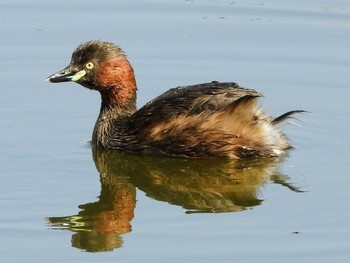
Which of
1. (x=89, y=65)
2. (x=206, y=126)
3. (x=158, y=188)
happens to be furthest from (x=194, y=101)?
(x=89, y=65)

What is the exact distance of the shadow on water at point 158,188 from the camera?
9398 mm

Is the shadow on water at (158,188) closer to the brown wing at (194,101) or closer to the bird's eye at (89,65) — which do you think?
the brown wing at (194,101)

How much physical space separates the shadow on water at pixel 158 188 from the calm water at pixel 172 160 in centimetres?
1

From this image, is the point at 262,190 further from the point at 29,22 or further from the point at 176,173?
the point at 29,22

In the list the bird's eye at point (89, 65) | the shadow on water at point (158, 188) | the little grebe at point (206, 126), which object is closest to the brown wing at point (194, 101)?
the little grebe at point (206, 126)

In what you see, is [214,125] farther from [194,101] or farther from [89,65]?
[89,65]

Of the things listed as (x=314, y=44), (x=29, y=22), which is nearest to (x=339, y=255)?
(x=314, y=44)

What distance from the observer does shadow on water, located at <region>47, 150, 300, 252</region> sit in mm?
9398

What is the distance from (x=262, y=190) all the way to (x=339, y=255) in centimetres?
170

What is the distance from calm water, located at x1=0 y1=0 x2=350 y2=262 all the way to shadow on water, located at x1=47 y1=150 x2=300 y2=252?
→ 11mm

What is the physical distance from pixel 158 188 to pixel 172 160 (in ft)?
2.41

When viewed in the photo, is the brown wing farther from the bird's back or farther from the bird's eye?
the bird's eye

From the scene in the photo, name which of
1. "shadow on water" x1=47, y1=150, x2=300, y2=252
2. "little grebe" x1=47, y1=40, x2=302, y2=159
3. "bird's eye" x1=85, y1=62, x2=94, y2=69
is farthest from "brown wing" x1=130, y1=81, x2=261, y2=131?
"bird's eye" x1=85, y1=62, x2=94, y2=69

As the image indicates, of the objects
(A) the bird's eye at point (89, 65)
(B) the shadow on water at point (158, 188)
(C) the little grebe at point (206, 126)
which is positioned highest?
(A) the bird's eye at point (89, 65)
